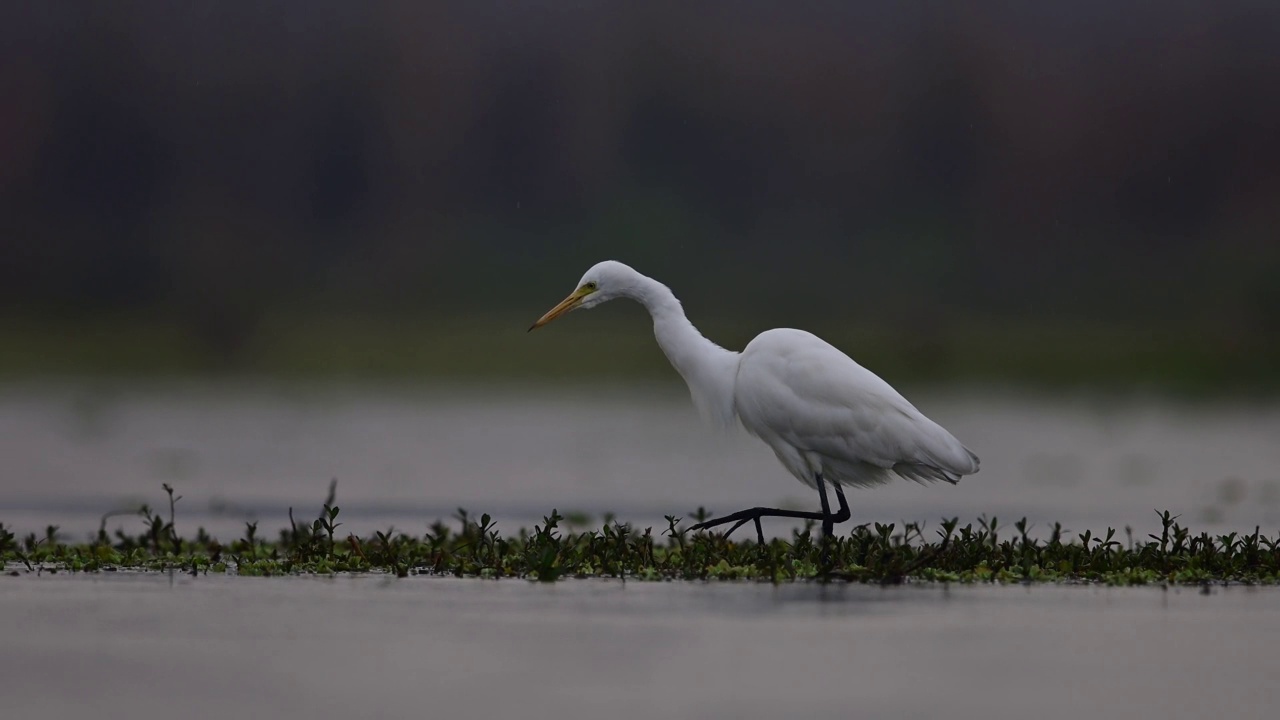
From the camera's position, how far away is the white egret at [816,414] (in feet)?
33.8

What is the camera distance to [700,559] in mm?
9570

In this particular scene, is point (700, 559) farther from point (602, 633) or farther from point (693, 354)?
point (602, 633)

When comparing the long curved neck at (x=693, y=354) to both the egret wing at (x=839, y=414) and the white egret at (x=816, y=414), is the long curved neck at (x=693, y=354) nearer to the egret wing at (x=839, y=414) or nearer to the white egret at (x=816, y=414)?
the white egret at (x=816, y=414)

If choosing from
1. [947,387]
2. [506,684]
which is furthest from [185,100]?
[506,684]

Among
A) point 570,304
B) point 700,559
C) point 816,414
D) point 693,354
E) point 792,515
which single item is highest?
point 570,304

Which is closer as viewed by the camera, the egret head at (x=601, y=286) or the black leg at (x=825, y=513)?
the black leg at (x=825, y=513)

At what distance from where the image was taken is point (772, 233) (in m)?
42.4

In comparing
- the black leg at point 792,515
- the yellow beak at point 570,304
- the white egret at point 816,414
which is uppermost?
the yellow beak at point 570,304

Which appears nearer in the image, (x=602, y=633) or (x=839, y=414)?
(x=602, y=633)

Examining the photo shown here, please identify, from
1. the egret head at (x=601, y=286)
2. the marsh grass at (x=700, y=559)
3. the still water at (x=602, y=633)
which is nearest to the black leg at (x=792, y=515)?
the marsh grass at (x=700, y=559)

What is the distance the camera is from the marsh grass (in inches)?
368

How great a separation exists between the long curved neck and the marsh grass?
987 millimetres

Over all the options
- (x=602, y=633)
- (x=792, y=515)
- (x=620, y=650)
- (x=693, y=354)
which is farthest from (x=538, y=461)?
(x=620, y=650)

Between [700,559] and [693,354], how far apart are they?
1.61 m
